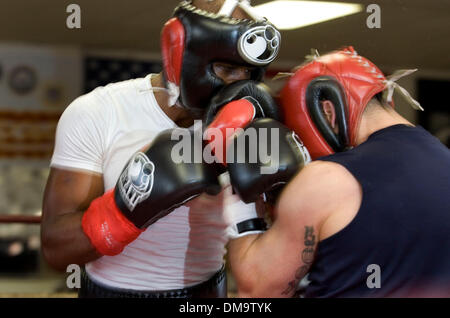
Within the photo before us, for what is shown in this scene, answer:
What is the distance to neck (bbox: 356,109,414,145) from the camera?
2.88ft

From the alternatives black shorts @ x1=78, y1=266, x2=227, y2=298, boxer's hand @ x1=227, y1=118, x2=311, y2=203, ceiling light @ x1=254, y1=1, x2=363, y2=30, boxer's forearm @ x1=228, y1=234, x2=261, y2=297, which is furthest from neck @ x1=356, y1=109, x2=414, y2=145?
ceiling light @ x1=254, y1=1, x2=363, y2=30

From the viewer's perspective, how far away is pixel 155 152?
2.90ft

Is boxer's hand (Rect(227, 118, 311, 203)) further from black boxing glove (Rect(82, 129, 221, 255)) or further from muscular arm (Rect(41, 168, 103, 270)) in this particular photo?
muscular arm (Rect(41, 168, 103, 270))

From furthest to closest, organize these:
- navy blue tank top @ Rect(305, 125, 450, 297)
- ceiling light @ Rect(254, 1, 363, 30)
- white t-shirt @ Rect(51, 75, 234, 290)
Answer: ceiling light @ Rect(254, 1, 363, 30) < white t-shirt @ Rect(51, 75, 234, 290) < navy blue tank top @ Rect(305, 125, 450, 297)

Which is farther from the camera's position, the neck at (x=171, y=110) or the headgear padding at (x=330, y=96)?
the neck at (x=171, y=110)

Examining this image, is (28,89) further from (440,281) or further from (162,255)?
(440,281)

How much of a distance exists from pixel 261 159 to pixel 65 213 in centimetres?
39

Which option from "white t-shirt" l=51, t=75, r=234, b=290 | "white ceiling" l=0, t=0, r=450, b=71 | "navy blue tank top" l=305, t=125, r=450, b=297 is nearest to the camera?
"navy blue tank top" l=305, t=125, r=450, b=297

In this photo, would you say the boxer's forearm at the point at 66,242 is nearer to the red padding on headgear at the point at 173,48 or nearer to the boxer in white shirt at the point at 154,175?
the boxer in white shirt at the point at 154,175

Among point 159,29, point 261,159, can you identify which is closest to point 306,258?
point 261,159

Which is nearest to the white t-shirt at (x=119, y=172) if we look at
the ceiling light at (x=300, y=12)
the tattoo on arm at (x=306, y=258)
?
the tattoo on arm at (x=306, y=258)

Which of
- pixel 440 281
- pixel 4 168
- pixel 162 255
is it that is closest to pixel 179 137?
pixel 162 255

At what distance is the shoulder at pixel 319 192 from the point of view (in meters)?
0.80

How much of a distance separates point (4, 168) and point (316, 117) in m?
4.36
